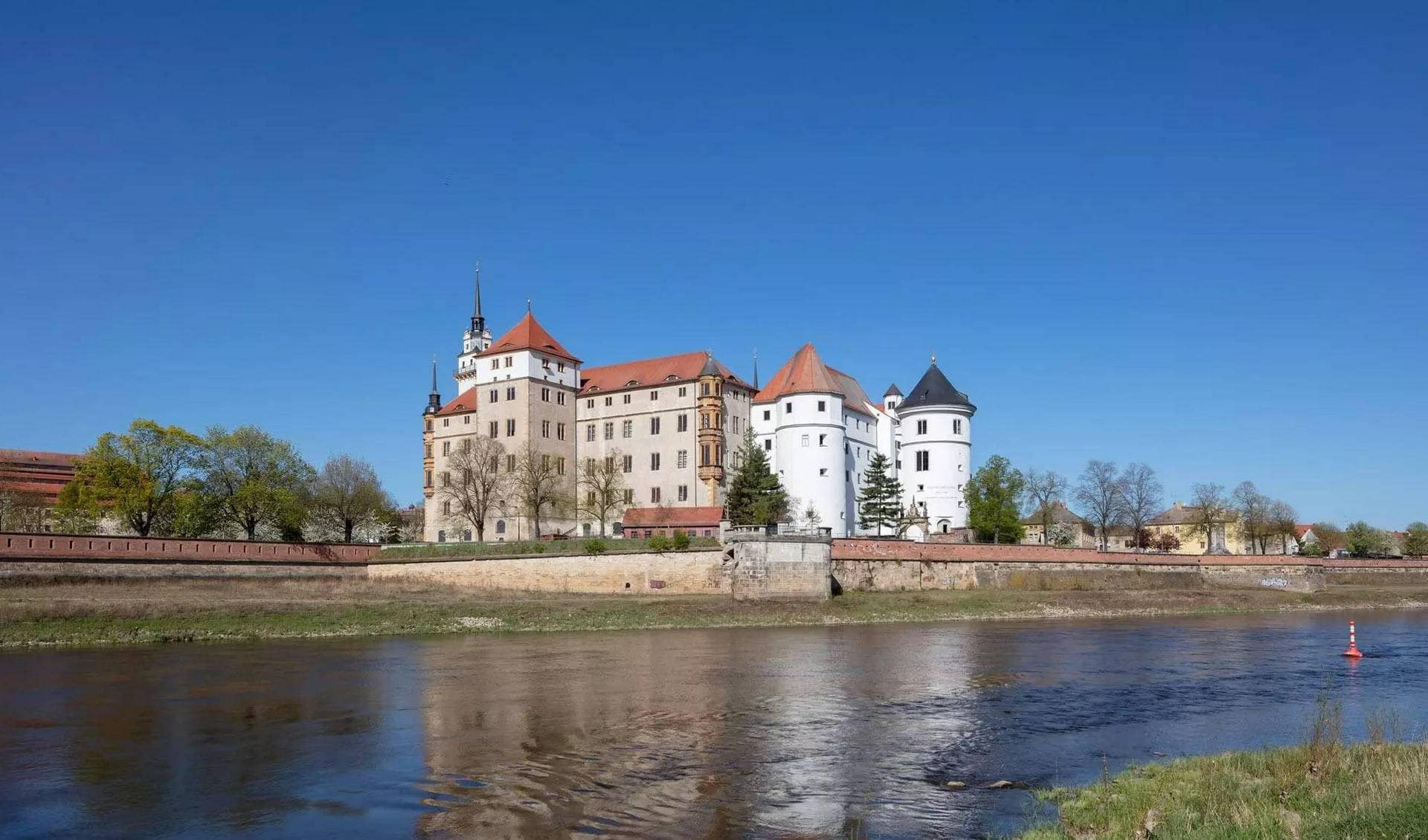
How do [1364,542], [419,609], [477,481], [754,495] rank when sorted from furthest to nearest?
[1364,542], [477,481], [754,495], [419,609]

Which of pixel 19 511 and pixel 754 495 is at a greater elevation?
pixel 754 495

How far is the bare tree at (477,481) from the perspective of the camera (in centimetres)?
7500

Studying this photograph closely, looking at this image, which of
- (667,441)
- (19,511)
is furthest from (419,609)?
(19,511)

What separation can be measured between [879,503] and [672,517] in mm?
16596

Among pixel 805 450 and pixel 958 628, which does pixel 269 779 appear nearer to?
pixel 958 628

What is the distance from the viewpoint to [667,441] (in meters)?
79.6

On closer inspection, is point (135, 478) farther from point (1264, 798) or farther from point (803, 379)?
point (1264, 798)

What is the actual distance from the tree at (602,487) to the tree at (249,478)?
2114 cm

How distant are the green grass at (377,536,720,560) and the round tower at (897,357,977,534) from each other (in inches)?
1070

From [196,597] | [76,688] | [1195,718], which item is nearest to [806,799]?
[1195,718]

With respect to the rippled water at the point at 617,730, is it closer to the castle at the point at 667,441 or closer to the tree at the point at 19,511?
the castle at the point at 667,441

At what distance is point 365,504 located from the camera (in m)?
81.2

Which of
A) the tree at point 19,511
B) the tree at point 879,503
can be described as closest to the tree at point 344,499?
the tree at point 19,511

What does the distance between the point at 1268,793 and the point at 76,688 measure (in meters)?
27.0
